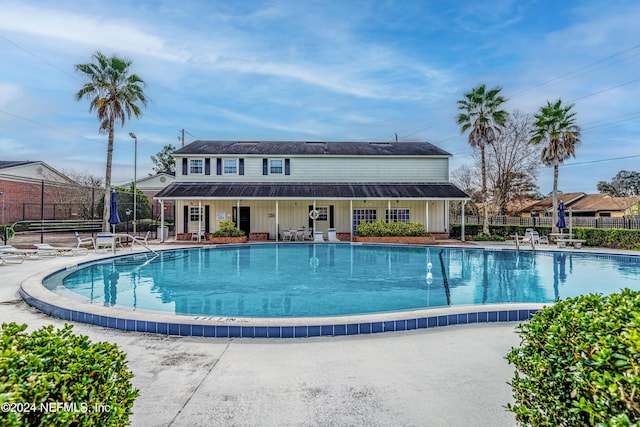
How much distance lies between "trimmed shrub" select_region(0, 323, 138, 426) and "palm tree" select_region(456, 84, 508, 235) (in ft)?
75.9

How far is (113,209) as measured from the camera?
1598cm

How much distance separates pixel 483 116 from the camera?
22.5 meters

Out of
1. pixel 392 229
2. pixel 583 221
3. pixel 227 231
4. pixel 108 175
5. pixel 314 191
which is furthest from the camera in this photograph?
pixel 583 221

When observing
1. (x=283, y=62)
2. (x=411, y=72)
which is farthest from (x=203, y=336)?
(x=411, y=72)

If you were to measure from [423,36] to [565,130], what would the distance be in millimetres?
11502

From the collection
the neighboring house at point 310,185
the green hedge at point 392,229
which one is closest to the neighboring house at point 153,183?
the neighboring house at point 310,185

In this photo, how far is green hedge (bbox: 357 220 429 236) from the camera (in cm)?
2008

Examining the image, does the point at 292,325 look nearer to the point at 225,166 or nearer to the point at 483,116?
the point at 225,166

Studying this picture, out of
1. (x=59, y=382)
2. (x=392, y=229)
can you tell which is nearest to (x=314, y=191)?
(x=392, y=229)

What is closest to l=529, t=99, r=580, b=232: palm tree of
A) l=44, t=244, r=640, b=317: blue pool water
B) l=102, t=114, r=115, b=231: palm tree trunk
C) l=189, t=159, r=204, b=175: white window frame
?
l=44, t=244, r=640, b=317: blue pool water

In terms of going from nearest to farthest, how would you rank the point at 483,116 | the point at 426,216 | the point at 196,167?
the point at 426,216 → the point at 483,116 → the point at 196,167

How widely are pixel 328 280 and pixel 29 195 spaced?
26.5m

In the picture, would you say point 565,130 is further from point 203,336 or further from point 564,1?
point 203,336

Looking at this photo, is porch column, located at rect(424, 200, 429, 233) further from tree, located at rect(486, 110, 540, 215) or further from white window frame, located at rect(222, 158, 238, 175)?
white window frame, located at rect(222, 158, 238, 175)
